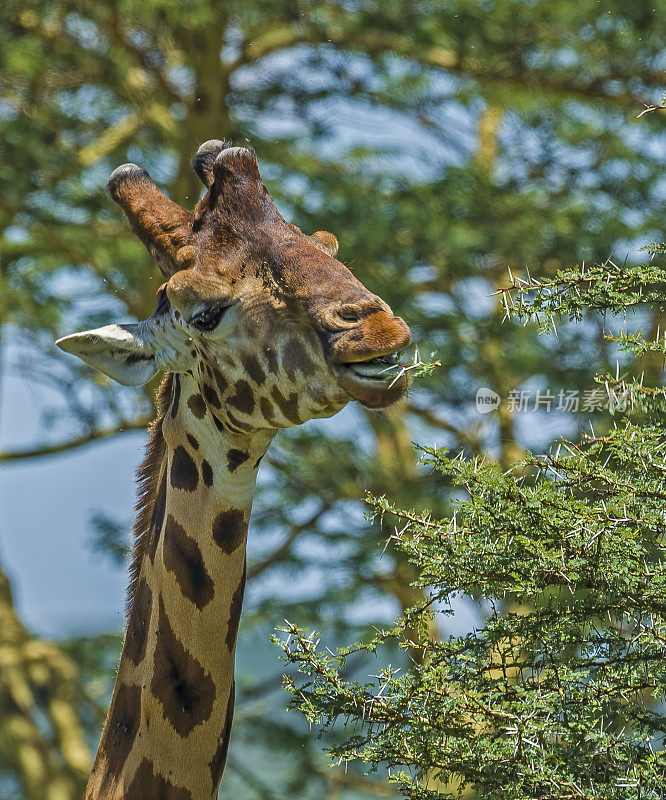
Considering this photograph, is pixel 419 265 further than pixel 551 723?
Yes

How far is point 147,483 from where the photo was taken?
11.0 feet

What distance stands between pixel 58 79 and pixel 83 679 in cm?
588

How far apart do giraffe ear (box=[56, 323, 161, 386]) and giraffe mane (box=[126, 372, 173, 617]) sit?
0.22 meters

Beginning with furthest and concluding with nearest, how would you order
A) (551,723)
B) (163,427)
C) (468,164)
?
(468,164)
(163,427)
(551,723)

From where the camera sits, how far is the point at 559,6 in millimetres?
9812

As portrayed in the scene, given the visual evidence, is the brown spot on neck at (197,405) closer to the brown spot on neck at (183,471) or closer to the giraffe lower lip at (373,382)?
the brown spot on neck at (183,471)

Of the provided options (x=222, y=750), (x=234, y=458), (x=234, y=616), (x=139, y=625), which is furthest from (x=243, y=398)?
(x=222, y=750)

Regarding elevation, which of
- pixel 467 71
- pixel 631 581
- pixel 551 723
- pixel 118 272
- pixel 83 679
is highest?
pixel 467 71

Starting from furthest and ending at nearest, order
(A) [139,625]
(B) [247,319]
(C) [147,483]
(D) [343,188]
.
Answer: (D) [343,188], (C) [147,483], (A) [139,625], (B) [247,319]

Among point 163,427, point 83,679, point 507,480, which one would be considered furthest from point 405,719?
point 83,679

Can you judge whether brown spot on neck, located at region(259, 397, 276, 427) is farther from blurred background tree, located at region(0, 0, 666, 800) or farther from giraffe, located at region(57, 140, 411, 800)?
blurred background tree, located at region(0, 0, 666, 800)

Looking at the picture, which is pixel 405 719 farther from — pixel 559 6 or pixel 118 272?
pixel 559 6

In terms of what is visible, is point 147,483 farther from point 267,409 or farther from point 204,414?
point 267,409

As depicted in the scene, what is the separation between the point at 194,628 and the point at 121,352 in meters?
0.73
